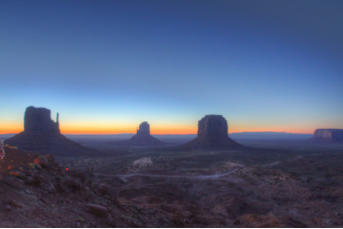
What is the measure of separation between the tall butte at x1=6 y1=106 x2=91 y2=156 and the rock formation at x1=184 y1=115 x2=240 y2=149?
48.0 meters

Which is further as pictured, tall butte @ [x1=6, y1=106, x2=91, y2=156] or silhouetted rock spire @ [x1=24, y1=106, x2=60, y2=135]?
silhouetted rock spire @ [x1=24, y1=106, x2=60, y2=135]

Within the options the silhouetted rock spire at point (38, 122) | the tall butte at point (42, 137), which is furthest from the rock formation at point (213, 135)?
the silhouetted rock spire at point (38, 122)

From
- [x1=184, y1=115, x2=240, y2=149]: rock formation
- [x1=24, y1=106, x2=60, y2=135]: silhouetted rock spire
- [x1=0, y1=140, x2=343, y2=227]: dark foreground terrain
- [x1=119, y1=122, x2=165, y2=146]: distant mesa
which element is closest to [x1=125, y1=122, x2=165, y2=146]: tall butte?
[x1=119, y1=122, x2=165, y2=146]: distant mesa

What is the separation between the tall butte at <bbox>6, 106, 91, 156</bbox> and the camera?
192ft

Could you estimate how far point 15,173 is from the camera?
8.60 m

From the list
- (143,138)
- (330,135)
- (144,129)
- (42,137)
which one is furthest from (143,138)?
(330,135)

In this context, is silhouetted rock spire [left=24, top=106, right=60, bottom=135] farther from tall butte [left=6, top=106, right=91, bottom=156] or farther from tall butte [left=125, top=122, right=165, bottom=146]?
tall butte [left=125, top=122, right=165, bottom=146]

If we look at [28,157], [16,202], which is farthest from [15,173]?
[28,157]

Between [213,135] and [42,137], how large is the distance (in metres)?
67.0

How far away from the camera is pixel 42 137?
61625mm

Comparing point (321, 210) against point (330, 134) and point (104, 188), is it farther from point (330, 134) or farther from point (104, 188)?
point (330, 134)

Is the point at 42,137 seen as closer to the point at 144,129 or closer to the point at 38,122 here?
the point at 38,122

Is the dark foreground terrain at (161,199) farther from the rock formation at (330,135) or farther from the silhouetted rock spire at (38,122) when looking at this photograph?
the rock formation at (330,135)

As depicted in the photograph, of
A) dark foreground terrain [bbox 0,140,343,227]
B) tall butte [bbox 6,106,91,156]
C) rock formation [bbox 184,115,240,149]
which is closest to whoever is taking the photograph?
dark foreground terrain [bbox 0,140,343,227]
